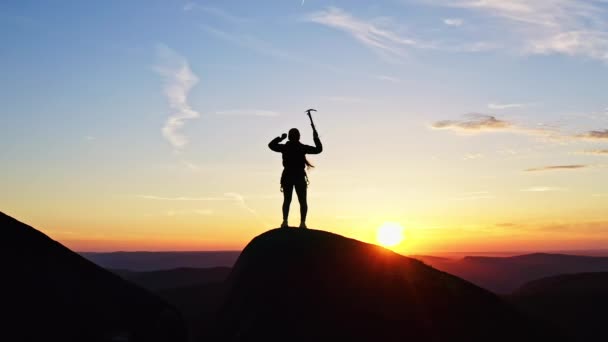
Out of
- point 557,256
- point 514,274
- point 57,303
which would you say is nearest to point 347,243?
Answer: point 57,303

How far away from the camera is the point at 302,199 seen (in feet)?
52.1

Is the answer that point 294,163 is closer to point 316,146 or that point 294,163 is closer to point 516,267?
point 316,146

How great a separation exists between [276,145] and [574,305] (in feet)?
65.0

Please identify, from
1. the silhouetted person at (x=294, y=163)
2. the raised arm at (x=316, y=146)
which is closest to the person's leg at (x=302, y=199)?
the silhouetted person at (x=294, y=163)

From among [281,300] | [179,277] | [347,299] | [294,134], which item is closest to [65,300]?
[281,300]

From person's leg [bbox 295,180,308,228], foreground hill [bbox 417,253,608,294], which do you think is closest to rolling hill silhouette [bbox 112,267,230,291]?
person's leg [bbox 295,180,308,228]

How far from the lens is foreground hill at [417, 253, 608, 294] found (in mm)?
109188

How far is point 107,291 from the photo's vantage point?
39.7ft

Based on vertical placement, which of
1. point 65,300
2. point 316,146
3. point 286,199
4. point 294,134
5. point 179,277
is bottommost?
point 179,277

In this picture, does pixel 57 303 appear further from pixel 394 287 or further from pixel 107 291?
pixel 394 287

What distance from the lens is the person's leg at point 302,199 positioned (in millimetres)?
15680

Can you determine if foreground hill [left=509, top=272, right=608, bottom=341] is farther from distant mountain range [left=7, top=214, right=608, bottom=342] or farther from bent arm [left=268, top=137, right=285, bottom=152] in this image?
bent arm [left=268, top=137, right=285, bottom=152]

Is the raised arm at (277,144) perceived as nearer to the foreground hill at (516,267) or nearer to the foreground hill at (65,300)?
the foreground hill at (65,300)

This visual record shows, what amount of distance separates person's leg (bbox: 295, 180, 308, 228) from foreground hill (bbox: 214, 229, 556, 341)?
14.7 inches
